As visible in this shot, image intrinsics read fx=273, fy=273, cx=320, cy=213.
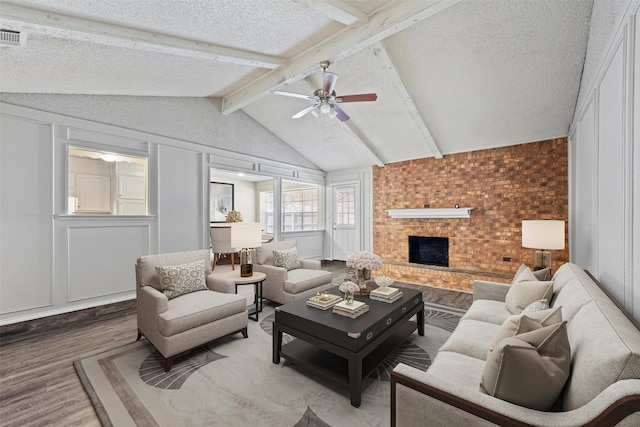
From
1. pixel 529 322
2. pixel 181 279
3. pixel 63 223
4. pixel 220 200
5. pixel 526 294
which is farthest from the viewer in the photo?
pixel 220 200

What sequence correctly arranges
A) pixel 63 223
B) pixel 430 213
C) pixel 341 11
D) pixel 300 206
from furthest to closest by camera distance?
pixel 300 206, pixel 430 213, pixel 63 223, pixel 341 11

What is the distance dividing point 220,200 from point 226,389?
662 cm

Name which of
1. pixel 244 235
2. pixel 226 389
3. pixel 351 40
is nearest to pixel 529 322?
pixel 226 389

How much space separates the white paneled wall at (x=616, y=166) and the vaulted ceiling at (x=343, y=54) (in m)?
0.75

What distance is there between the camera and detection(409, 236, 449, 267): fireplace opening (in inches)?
223

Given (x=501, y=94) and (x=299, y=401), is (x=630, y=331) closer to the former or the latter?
(x=299, y=401)

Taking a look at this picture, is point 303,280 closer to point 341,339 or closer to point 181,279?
point 181,279

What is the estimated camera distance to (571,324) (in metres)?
1.36

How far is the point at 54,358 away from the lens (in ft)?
8.02

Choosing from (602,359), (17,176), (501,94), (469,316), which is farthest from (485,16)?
(17,176)

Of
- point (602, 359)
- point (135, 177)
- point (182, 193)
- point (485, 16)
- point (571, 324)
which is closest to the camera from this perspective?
point (602, 359)

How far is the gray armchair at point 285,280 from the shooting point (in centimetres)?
357

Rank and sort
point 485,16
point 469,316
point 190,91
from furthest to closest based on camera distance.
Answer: point 190,91
point 485,16
point 469,316

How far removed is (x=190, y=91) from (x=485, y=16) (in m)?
3.90
